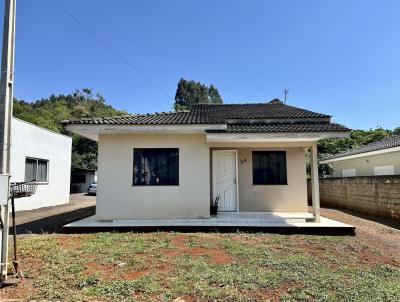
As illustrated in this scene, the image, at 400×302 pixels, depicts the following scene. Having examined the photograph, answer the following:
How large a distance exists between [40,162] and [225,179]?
34.8 ft

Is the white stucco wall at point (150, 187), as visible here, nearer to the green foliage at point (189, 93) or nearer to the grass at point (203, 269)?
the grass at point (203, 269)

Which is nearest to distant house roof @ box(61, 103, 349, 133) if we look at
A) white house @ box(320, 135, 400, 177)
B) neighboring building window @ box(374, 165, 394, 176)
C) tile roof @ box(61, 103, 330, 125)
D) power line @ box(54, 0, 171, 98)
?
tile roof @ box(61, 103, 330, 125)

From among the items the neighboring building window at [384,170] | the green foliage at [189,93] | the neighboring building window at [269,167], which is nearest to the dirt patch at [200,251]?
the neighboring building window at [269,167]

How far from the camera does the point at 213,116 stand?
11.0 m

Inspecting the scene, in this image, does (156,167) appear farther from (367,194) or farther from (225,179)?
(367,194)

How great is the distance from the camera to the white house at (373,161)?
50.2ft

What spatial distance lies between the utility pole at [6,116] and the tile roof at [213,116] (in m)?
4.21

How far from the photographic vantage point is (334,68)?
15.7 meters

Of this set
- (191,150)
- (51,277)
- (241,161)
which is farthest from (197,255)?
(241,161)

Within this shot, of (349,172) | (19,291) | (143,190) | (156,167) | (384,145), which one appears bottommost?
(19,291)

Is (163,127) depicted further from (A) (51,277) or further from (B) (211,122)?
(A) (51,277)

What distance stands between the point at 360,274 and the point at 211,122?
5.62 metres

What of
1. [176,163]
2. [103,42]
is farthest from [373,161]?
[103,42]

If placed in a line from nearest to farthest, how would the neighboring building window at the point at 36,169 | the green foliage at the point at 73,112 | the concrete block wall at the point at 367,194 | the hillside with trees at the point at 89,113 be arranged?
1. the concrete block wall at the point at 367,194
2. the neighboring building window at the point at 36,169
3. the hillside with trees at the point at 89,113
4. the green foliage at the point at 73,112
